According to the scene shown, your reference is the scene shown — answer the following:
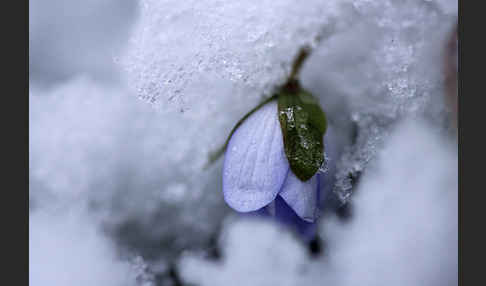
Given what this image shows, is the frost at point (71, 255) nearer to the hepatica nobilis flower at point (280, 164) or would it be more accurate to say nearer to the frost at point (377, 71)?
the hepatica nobilis flower at point (280, 164)

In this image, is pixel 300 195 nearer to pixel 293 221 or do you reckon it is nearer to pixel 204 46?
pixel 293 221

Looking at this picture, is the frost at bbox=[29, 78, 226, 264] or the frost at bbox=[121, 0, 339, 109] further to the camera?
the frost at bbox=[29, 78, 226, 264]

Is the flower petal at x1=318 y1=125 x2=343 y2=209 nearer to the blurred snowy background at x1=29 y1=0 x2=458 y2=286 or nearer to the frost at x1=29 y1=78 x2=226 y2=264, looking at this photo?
the blurred snowy background at x1=29 y1=0 x2=458 y2=286

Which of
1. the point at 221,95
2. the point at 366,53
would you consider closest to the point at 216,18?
the point at 221,95

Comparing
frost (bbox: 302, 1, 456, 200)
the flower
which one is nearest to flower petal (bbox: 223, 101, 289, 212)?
the flower

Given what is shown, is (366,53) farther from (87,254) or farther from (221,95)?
(87,254)

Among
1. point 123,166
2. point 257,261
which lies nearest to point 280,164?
point 257,261
